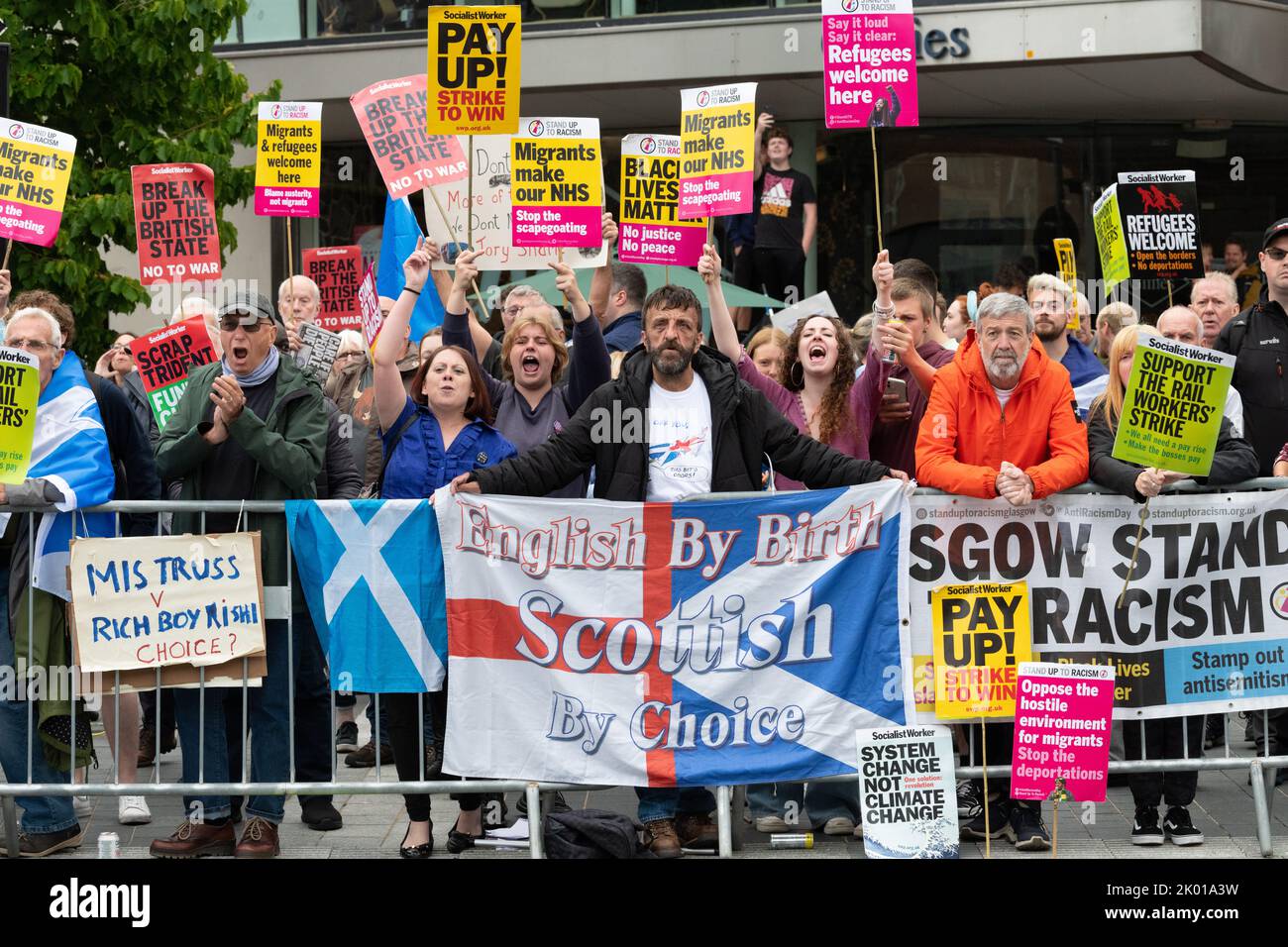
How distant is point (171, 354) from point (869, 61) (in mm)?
3732

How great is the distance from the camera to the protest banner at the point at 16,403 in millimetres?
7211

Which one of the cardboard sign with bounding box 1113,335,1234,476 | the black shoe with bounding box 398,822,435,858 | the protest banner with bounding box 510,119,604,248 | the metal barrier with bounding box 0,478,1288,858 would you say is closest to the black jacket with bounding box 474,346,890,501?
the metal barrier with bounding box 0,478,1288,858

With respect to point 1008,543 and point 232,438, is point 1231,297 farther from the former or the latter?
point 232,438

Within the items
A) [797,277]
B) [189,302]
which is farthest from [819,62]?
[189,302]

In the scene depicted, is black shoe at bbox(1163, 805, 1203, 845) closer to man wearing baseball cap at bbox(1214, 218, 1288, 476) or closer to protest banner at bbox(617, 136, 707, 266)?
man wearing baseball cap at bbox(1214, 218, 1288, 476)

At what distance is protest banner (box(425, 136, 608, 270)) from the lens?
413 inches

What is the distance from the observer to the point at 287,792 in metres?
7.20

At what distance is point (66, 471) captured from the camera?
24.7ft

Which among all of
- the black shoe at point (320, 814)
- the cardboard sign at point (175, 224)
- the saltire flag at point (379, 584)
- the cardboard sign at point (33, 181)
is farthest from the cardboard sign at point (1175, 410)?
the cardboard sign at point (175, 224)

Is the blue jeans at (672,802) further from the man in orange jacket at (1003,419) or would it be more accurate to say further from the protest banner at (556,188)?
the protest banner at (556,188)

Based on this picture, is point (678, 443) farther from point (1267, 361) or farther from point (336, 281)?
point (336, 281)

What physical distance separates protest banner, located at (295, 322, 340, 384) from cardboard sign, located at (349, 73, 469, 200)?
2.99 feet

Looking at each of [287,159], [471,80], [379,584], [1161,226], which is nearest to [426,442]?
[379,584]

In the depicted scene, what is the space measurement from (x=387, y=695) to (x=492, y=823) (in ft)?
2.57
